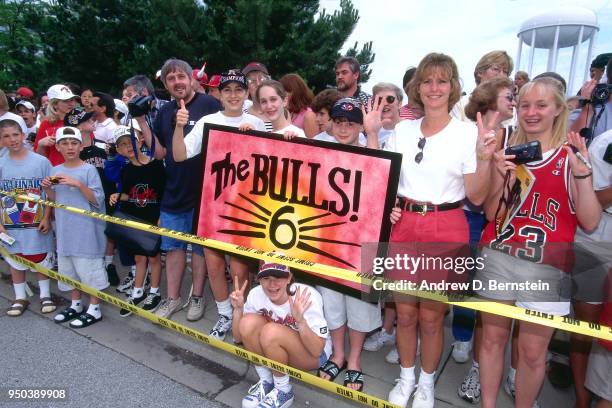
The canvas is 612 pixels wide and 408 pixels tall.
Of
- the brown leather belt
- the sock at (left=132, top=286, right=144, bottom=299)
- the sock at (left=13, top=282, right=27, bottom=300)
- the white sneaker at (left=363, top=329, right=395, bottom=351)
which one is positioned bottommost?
the sock at (left=13, top=282, right=27, bottom=300)

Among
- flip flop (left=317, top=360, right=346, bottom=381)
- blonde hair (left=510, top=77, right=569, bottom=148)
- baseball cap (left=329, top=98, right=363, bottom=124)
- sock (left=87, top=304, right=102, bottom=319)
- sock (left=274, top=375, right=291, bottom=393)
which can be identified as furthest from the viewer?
sock (left=87, top=304, right=102, bottom=319)

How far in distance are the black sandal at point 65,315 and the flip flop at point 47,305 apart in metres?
0.18

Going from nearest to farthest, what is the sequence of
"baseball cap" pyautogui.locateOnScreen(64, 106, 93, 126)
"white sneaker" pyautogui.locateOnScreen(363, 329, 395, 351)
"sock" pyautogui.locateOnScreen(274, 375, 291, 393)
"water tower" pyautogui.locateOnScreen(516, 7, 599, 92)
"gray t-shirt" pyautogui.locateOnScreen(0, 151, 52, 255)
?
"sock" pyautogui.locateOnScreen(274, 375, 291, 393) → "white sneaker" pyautogui.locateOnScreen(363, 329, 395, 351) → "gray t-shirt" pyautogui.locateOnScreen(0, 151, 52, 255) → "baseball cap" pyautogui.locateOnScreen(64, 106, 93, 126) → "water tower" pyautogui.locateOnScreen(516, 7, 599, 92)

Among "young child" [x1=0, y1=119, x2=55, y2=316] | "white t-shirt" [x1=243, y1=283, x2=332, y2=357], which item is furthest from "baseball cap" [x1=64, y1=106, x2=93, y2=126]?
"white t-shirt" [x1=243, y1=283, x2=332, y2=357]

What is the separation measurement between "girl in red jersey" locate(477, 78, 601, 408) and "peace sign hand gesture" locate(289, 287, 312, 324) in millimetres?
1081

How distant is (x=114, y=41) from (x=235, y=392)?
18182 mm

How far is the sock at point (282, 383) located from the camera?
2764 millimetres

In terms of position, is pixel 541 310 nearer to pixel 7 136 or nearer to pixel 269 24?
pixel 7 136

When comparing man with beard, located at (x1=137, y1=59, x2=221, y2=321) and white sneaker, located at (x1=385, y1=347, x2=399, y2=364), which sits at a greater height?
man with beard, located at (x1=137, y1=59, x2=221, y2=321)

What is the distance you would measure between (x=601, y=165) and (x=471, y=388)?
5.41 feet

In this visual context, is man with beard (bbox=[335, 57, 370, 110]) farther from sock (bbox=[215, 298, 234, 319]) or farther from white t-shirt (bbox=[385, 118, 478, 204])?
sock (bbox=[215, 298, 234, 319])

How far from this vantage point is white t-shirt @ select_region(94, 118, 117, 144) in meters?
5.03

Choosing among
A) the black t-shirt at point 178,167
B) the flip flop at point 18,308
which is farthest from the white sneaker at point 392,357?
the flip flop at point 18,308

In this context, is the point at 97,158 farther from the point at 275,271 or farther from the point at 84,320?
the point at 275,271
